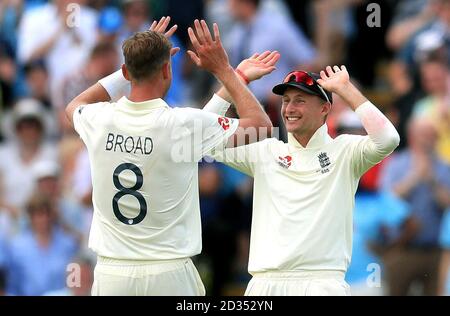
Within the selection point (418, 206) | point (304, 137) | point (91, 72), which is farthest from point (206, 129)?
point (91, 72)

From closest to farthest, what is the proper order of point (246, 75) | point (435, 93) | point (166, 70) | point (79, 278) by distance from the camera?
point (166, 70)
point (246, 75)
point (79, 278)
point (435, 93)

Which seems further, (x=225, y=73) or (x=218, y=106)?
(x=218, y=106)

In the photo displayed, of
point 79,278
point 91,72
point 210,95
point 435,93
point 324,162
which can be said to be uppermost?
point 91,72

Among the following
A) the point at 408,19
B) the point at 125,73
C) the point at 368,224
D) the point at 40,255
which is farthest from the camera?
the point at 408,19

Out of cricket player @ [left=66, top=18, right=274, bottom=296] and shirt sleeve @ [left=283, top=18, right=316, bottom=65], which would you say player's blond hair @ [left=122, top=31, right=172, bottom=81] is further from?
shirt sleeve @ [left=283, top=18, right=316, bottom=65]

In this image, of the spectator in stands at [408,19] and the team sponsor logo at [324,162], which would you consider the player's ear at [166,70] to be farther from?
the spectator in stands at [408,19]

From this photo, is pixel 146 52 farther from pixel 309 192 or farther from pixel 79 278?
pixel 79 278

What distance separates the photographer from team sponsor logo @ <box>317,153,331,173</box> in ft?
31.1

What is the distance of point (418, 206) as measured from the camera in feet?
45.0

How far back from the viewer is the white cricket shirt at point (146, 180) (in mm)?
9062

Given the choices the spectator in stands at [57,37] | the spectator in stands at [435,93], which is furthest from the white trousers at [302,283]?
the spectator in stands at [57,37]

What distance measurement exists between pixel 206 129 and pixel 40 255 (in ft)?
16.8

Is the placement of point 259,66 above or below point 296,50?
below
